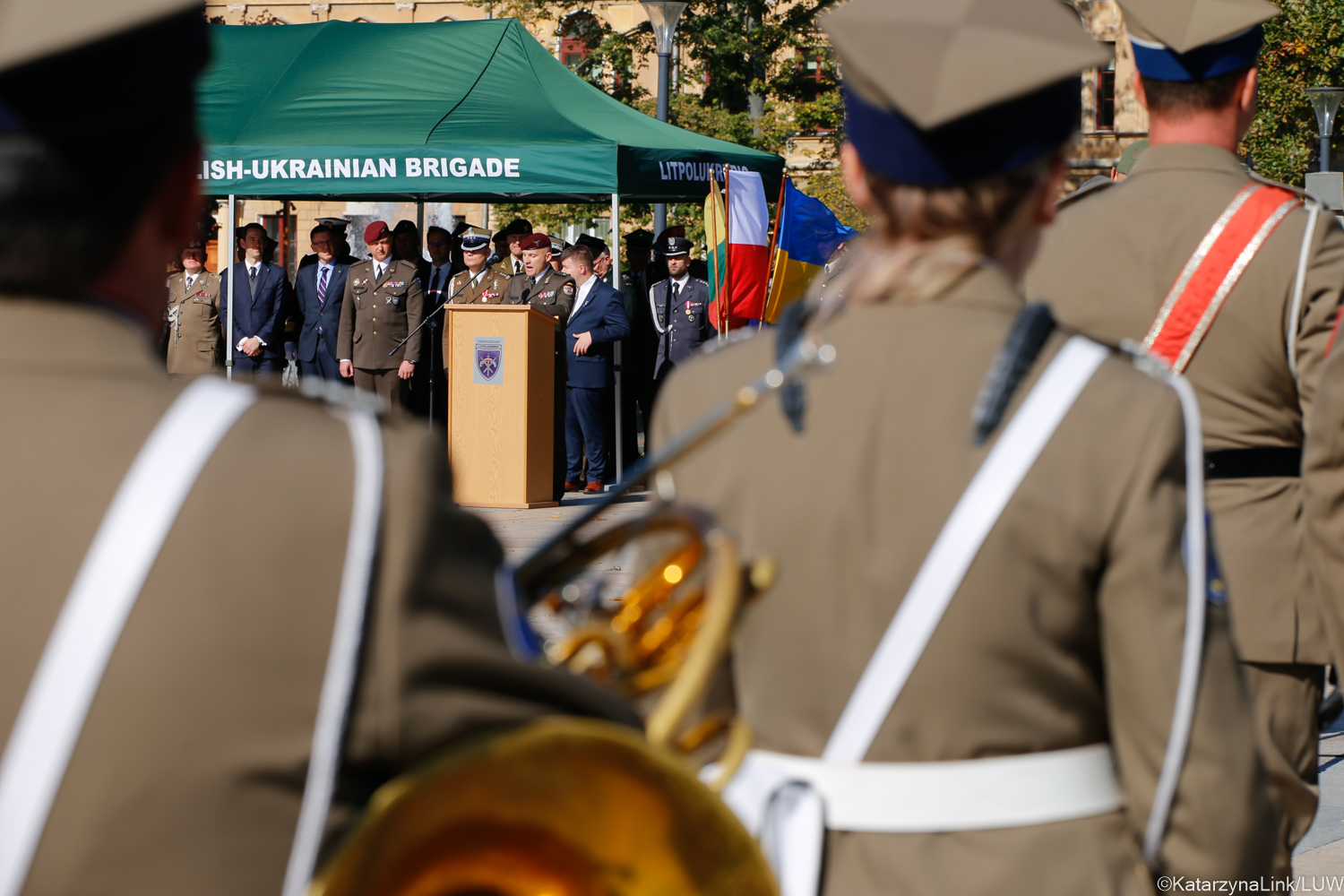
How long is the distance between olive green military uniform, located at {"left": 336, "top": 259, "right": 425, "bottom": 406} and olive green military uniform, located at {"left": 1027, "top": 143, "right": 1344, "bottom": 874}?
36.2 ft

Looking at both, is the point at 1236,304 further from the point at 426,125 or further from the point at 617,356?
the point at 617,356

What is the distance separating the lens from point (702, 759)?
1.84 m

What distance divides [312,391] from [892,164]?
0.83m

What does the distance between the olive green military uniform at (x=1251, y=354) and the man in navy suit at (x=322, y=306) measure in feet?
38.7

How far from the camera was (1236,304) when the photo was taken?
3.04 m

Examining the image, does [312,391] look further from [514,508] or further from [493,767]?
[514,508]

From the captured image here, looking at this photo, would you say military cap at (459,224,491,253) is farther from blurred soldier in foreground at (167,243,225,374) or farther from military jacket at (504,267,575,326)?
blurred soldier in foreground at (167,243,225,374)

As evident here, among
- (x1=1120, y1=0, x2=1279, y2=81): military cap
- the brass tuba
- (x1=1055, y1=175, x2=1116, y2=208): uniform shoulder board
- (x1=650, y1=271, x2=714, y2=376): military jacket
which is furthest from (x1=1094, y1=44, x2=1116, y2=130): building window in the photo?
the brass tuba

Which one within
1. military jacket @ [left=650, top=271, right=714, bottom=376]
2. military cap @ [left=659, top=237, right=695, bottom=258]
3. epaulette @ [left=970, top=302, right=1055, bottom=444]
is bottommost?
military jacket @ [left=650, top=271, right=714, bottom=376]

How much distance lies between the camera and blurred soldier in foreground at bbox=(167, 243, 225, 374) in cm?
1499

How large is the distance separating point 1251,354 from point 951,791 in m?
1.58

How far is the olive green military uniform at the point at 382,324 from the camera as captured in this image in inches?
545

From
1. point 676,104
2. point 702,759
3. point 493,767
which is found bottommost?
point 676,104

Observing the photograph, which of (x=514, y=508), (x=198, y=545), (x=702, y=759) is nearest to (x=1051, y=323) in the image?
(x=702, y=759)
